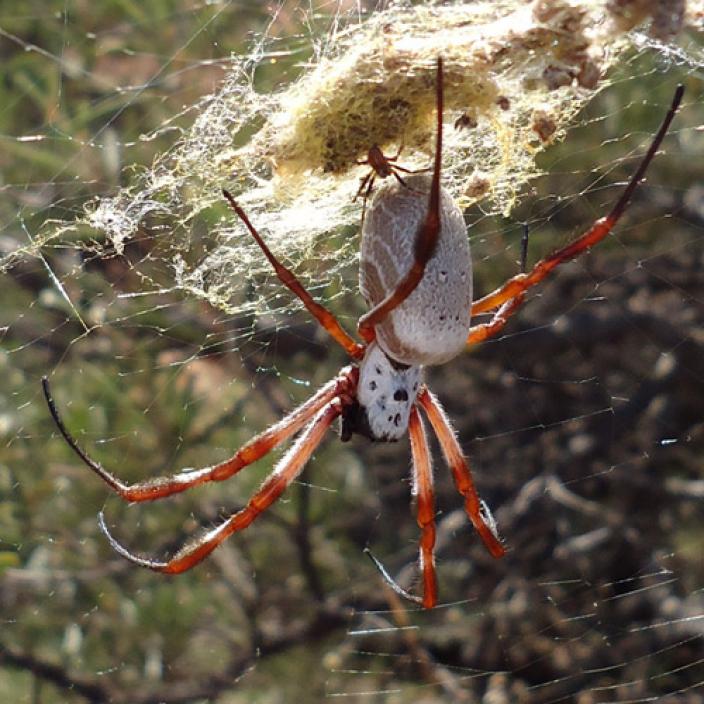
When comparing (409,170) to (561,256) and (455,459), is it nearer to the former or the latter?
(561,256)

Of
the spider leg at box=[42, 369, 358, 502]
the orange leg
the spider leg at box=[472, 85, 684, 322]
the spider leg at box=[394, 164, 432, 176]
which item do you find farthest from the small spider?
the spider leg at box=[42, 369, 358, 502]

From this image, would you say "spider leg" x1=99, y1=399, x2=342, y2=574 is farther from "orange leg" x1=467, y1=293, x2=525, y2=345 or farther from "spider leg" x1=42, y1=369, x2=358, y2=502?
"orange leg" x1=467, y1=293, x2=525, y2=345

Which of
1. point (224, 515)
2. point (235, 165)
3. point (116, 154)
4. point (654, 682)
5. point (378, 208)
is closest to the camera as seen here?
point (378, 208)

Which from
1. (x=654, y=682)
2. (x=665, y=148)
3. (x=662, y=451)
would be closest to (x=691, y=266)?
(x=665, y=148)

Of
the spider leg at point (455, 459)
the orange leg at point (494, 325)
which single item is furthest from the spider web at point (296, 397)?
the spider leg at point (455, 459)

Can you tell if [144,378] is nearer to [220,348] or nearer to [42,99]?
[220,348]

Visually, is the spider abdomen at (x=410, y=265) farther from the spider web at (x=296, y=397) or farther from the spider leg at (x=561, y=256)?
the spider web at (x=296, y=397)
